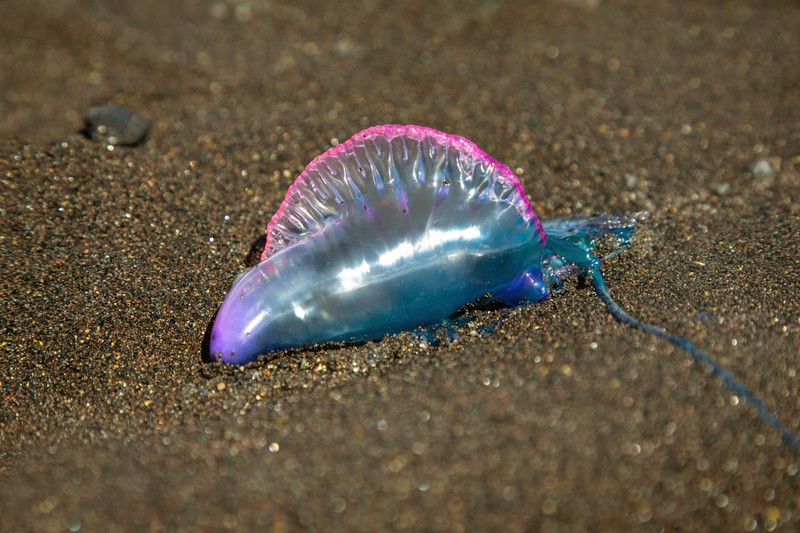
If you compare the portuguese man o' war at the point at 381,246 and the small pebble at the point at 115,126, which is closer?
the portuguese man o' war at the point at 381,246

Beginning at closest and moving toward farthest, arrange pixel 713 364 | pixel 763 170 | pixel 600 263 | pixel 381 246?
pixel 713 364 < pixel 381 246 < pixel 600 263 < pixel 763 170

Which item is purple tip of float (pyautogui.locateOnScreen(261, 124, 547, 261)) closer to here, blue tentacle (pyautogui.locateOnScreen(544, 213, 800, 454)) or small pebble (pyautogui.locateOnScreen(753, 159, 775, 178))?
blue tentacle (pyautogui.locateOnScreen(544, 213, 800, 454))

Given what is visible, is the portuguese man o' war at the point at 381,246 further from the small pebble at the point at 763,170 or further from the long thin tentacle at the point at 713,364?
the small pebble at the point at 763,170

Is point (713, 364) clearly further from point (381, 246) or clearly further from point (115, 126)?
point (115, 126)

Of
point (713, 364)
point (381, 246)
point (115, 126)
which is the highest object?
point (115, 126)

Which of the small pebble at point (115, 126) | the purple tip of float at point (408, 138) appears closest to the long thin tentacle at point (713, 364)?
the purple tip of float at point (408, 138)

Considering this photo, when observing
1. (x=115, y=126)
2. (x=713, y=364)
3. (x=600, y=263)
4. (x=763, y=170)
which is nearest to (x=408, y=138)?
(x=600, y=263)
